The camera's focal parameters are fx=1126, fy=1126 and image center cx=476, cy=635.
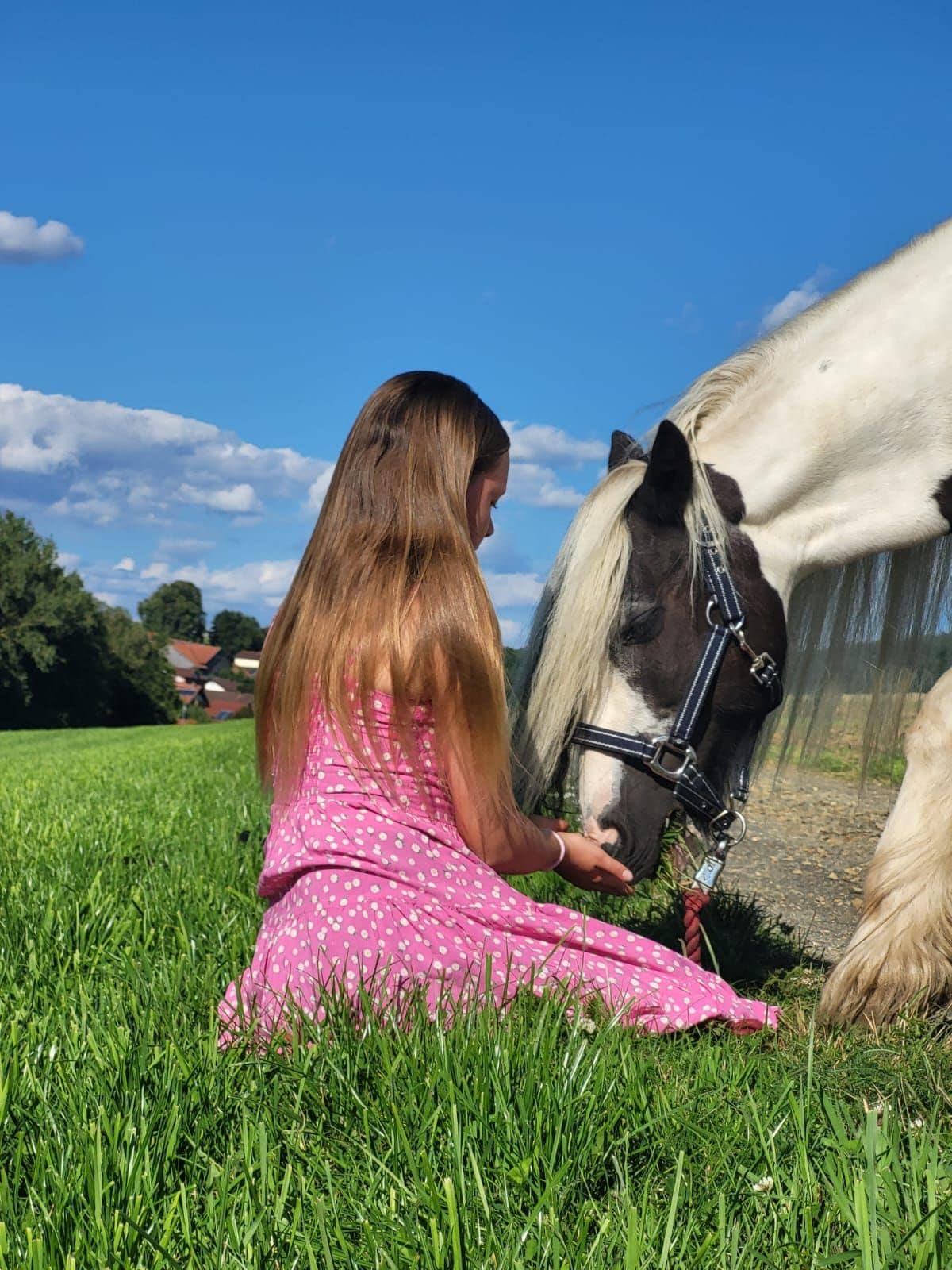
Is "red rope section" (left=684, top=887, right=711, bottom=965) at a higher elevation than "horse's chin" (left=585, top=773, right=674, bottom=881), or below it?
below

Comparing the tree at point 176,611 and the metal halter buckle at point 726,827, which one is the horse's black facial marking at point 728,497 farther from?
the tree at point 176,611

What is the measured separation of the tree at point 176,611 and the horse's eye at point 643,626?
461ft

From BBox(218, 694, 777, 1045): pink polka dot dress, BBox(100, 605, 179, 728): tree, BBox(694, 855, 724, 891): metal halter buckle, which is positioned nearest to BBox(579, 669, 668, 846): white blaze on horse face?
BBox(694, 855, 724, 891): metal halter buckle

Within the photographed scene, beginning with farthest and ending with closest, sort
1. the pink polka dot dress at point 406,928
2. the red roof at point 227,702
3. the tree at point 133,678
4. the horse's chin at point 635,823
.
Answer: the red roof at point 227,702 < the tree at point 133,678 < the horse's chin at point 635,823 < the pink polka dot dress at point 406,928

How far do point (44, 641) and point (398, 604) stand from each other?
55424 millimetres

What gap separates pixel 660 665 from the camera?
3.27 metres

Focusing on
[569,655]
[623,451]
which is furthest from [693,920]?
[623,451]

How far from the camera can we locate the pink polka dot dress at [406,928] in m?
2.44

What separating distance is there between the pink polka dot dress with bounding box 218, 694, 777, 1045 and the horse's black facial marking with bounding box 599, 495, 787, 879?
0.47 m

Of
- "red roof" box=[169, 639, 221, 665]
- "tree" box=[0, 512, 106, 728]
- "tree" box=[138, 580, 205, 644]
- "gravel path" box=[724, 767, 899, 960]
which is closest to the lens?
"gravel path" box=[724, 767, 899, 960]

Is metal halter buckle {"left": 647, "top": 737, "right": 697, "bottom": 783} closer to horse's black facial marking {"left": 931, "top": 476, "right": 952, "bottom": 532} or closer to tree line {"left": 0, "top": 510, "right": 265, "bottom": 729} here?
horse's black facial marking {"left": 931, "top": 476, "right": 952, "bottom": 532}

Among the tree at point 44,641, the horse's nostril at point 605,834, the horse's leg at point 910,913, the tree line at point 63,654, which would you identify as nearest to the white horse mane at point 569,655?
the horse's nostril at point 605,834

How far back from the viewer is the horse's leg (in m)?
2.91

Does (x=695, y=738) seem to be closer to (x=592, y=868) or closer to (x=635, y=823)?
(x=635, y=823)
